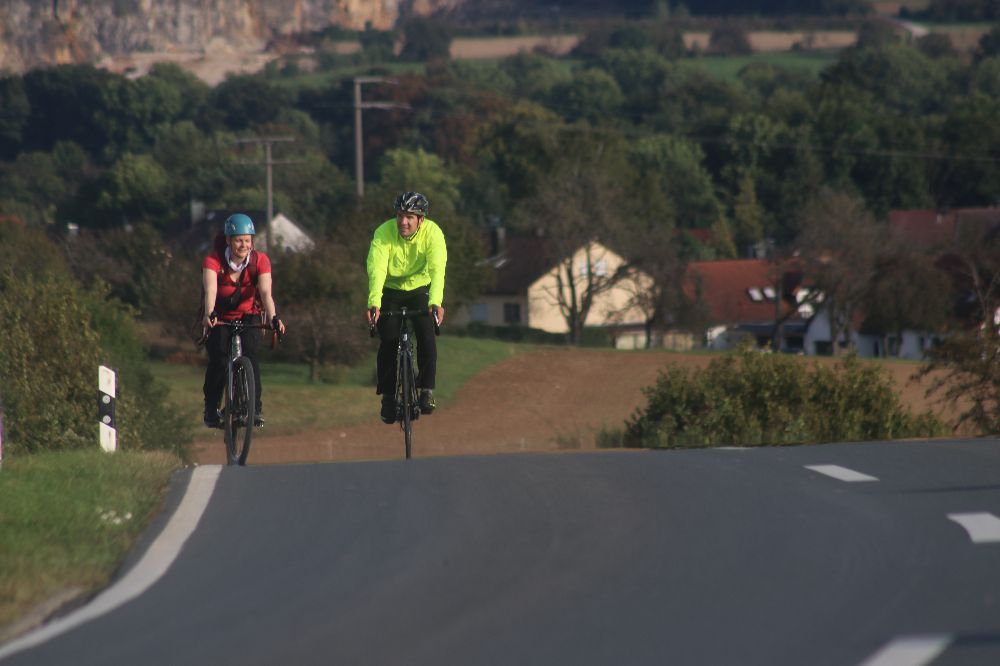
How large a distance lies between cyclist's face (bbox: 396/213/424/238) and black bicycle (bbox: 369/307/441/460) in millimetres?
Result: 702

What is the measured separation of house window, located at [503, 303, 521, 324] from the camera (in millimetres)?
94125

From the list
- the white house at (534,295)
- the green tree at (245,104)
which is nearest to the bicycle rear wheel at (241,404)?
the white house at (534,295)

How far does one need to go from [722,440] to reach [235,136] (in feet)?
423

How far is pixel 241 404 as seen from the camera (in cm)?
1280

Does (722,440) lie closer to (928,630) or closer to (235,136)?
(928,630)

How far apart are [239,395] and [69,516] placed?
4.14 metres

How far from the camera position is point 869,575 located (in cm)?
686

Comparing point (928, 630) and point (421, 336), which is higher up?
point (421, 336)

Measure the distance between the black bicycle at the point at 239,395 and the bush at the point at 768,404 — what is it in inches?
552

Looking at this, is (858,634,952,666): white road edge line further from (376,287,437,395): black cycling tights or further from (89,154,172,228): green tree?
(89,154,172,228): green tree

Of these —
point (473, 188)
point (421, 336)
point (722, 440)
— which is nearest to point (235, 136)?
point (473, 188)

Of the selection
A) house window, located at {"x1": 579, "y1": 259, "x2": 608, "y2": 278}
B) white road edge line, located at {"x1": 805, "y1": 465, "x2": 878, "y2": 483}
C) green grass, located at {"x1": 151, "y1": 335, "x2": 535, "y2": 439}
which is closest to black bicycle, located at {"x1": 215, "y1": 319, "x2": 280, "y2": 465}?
white road edge line, located at {"x1": 805, "y1": 465, "x2": 878, "y2": 483}

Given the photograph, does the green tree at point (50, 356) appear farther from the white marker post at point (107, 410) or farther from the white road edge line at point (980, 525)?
the white road edge line at point (980, 525)

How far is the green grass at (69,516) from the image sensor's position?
7.02m
